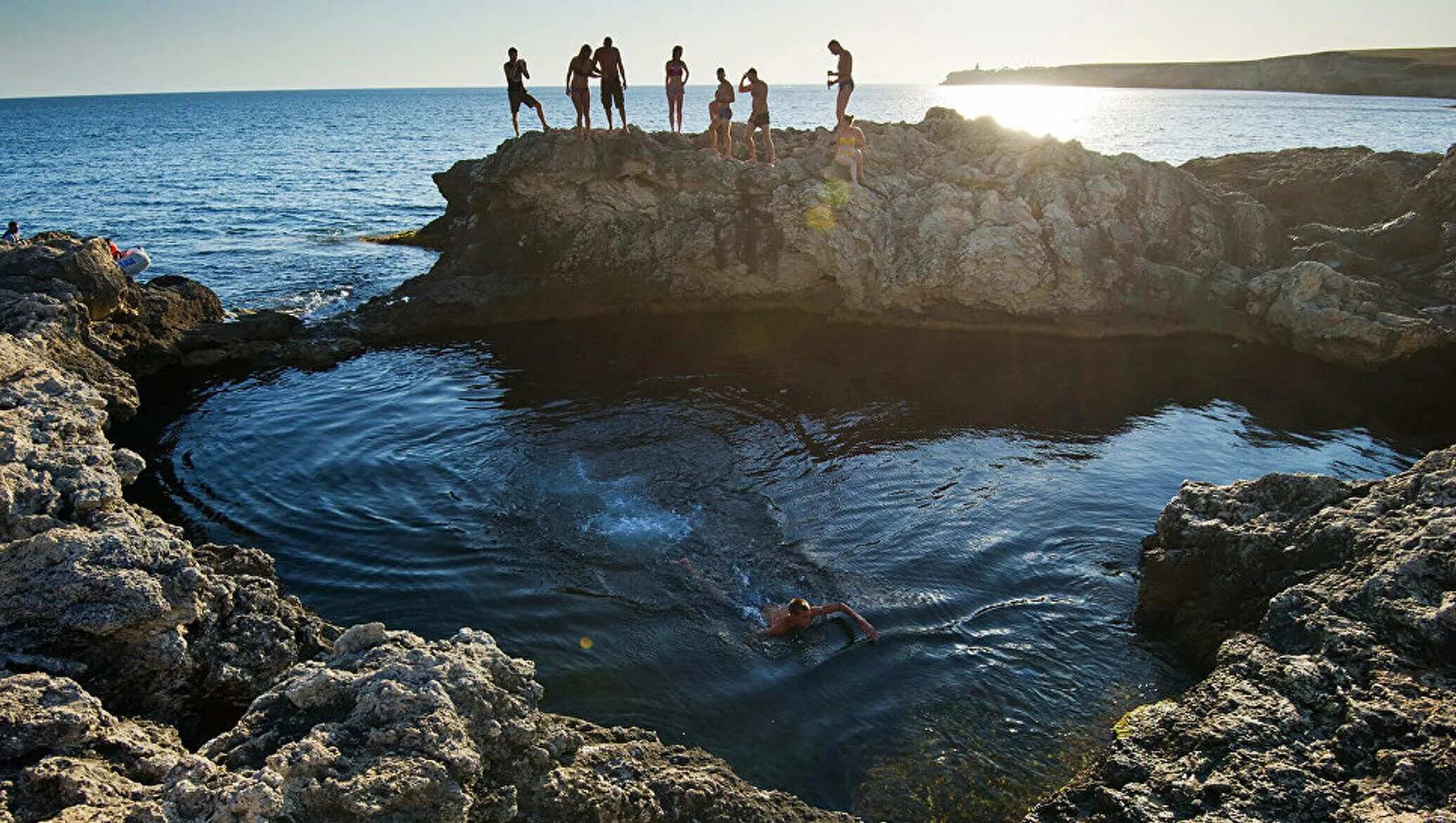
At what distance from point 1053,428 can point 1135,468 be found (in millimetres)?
1977

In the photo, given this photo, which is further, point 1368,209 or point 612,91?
point 1368,209

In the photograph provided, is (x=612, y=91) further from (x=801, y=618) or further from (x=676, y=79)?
(x=801, y=618)

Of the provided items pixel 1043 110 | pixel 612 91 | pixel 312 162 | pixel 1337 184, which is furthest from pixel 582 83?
pixel 1043 110

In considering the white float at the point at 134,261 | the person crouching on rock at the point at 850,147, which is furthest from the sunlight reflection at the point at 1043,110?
the white float at the point at 134,261

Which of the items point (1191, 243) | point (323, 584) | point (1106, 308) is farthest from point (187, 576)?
point (1191, 243)

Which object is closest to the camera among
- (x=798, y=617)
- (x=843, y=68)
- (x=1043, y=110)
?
(x=798, y=617)

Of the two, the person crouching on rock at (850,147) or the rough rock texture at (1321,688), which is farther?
the person crouching on rock at (850,147)

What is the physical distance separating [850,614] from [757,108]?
16.1 m

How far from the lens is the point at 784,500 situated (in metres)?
13.2

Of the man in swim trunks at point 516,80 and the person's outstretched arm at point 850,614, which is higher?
the man in swim trunks at point 516,80

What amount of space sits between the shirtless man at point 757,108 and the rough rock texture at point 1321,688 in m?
15.7

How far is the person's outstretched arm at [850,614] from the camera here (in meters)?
9.89

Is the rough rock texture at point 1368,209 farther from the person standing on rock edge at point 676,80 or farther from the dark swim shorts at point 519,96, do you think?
the dark swim shorts at point 519,96

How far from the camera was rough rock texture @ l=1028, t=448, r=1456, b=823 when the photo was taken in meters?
5.55
